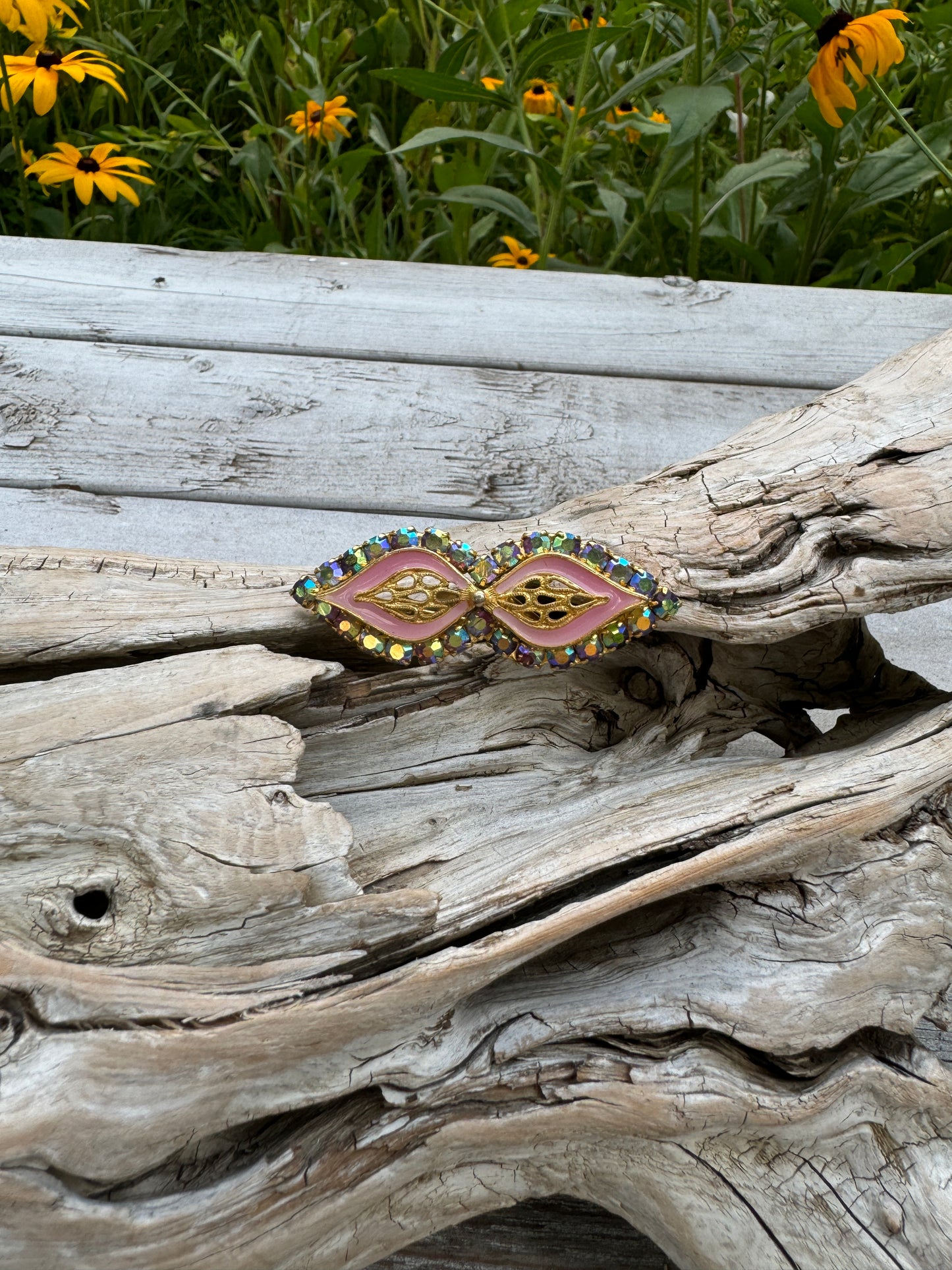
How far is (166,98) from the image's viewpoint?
2.76 meters

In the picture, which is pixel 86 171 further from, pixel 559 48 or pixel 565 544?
pixel 565 544

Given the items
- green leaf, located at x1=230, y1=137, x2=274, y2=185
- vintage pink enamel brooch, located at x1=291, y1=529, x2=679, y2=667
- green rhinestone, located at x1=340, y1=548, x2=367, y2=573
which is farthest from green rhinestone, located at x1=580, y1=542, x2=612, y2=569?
green leaf, located at x1=230, y1=137, x2=274, y2=185

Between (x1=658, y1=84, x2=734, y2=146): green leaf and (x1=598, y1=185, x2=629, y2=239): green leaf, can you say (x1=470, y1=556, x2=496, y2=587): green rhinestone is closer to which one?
(x1=658, y1=84, x2=734, y2=146): green leaf

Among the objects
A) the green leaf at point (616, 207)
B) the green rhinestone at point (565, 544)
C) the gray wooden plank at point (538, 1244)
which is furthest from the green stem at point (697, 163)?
the gray wooden plank at point (538, 1244)

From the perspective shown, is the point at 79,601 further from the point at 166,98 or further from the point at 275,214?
the point at 166,98

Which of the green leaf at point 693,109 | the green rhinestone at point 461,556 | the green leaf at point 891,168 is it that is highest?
the green leaf at point 693,109

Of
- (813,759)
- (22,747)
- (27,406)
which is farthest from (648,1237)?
(27,406)

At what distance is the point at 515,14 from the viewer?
1.99m

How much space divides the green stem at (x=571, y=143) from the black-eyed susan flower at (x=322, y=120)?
0.48m

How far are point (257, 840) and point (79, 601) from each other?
0.37 m

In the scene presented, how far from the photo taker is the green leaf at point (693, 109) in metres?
1.76

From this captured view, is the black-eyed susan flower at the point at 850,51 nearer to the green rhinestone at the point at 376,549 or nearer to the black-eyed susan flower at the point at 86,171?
the green rhinestone at the point at 376,549

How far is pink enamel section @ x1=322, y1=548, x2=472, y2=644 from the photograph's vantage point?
45.8 inches

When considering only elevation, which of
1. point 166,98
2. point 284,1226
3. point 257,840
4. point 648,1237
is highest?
point 166,98
